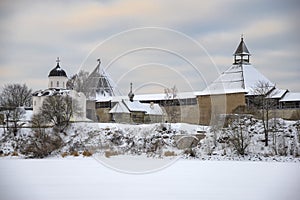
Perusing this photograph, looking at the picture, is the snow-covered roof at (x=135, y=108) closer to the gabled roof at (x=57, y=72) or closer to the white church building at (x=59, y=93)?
the white church building at (x=59, y=93)

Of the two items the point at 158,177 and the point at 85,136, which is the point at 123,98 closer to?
the point at 85,136

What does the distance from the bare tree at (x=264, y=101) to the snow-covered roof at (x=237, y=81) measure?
19.2 inches

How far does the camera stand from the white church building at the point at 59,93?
23.8 metres

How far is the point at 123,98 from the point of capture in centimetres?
2839

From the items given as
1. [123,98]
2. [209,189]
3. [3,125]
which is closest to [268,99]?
[123,98]

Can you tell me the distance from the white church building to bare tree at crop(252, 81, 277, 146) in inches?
367

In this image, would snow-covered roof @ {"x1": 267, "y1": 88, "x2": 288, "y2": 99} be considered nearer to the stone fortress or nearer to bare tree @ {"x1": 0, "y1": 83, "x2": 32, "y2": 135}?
the stone fortress

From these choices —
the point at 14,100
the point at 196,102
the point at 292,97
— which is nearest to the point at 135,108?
the point at 196,102

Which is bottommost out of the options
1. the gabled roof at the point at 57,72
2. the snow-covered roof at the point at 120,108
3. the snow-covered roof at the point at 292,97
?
the snow-covered roof at the point at 120,108

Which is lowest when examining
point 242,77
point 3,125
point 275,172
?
point 275,172

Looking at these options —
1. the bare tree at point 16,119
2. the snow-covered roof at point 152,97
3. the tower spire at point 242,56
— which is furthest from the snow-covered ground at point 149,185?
the tower spire at point 242,56

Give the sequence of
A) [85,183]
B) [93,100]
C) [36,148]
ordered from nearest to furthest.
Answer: [85,183]
[36,148]
[93,100]

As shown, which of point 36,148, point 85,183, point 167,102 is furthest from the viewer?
point 167,102

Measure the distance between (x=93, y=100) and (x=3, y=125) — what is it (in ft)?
16.8
